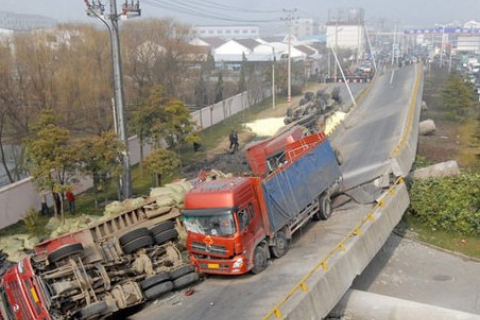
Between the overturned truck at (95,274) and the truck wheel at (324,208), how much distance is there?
5.31 meters

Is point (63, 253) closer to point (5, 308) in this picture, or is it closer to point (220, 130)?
point (5, 308)

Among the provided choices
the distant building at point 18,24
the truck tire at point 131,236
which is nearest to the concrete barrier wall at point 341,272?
the truck tire at point 131,236

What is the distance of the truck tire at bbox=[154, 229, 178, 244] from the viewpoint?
1434 cm

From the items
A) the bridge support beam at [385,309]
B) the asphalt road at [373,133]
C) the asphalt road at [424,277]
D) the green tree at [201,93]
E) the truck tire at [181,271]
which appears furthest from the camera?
the green tree at [201,93]

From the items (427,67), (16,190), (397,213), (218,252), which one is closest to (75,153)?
(16,190)

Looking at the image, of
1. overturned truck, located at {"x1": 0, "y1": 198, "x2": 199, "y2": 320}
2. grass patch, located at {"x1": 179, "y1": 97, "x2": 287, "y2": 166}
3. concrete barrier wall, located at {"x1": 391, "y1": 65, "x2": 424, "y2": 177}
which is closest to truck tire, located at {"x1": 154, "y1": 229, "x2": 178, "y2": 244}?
overturned truck, located at {"x1": 0, "y1": 198, "x2": 199, "y2": 320}

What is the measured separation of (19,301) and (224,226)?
16.7ft

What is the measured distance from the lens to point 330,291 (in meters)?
11.8

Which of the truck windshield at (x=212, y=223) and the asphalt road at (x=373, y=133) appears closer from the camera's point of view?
the truck windshield at (x=212, y=223)

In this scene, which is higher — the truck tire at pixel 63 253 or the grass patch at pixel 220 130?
the truck tire at pixel 63 253

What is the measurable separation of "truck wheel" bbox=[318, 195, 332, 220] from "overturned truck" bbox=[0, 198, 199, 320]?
17.4 feet

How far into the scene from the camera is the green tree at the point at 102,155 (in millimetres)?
21172

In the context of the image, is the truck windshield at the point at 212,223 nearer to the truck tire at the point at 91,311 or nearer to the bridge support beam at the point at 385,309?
the truck tire at the point at 91,311

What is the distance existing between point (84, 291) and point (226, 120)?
37.4 metres
